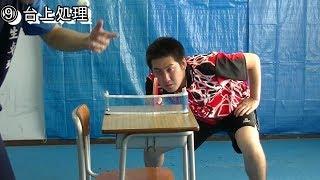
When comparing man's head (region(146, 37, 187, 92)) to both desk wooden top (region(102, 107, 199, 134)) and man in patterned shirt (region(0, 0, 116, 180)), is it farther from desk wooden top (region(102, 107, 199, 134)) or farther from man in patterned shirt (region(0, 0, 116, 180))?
man in patterned shirt (region(0, 0, 116, 180))

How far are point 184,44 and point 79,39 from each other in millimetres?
2341

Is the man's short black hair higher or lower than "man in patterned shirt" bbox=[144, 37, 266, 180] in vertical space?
higher

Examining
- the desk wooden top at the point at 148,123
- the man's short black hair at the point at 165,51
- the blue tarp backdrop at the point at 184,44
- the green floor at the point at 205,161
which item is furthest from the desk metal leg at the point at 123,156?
the blue tarp backdrop at the point at 184,44

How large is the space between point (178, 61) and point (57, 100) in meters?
1.75

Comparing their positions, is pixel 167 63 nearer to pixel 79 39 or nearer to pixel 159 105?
pixel 159 105

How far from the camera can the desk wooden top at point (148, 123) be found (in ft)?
4.96

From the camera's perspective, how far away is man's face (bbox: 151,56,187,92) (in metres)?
2.12

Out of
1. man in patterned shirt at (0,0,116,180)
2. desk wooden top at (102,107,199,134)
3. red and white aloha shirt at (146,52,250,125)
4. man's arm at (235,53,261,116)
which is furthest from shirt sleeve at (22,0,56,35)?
man's arm at (235,53,261,116)

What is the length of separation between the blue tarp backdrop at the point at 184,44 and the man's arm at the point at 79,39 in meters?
2.18

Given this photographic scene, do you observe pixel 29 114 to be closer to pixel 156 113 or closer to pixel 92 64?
pixel 92 64

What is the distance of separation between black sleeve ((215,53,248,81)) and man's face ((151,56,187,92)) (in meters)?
0.23

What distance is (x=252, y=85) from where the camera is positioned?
2350 millimetres

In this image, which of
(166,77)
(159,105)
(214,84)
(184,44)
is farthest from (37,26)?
(184,44)

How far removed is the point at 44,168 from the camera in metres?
3.10
